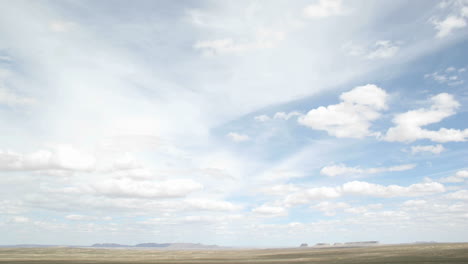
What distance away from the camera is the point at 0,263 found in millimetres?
147750

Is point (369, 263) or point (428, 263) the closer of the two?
point (428, 263)

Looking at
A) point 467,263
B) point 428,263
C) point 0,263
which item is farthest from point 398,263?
point 0,263

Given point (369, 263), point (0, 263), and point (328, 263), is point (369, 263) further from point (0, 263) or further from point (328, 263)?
point (0, 263)

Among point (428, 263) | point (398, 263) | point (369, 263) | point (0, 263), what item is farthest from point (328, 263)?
point (0, 263)

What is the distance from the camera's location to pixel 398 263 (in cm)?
11269

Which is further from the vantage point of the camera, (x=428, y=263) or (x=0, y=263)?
(x=0, y=263)

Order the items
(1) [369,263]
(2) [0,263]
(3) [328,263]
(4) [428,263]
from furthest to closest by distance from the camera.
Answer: (2) [0,263]
(3) [328,263]
(1) [369,263]
(4) [428,263]

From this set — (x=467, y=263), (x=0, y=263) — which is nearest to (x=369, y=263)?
(x=467, y=263)

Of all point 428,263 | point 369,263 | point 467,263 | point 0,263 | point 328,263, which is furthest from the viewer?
point 0,263

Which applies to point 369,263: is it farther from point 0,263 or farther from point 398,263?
point 0,263

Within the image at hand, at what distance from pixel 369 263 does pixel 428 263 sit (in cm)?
1761

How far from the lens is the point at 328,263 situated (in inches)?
4953

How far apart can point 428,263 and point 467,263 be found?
11.5m

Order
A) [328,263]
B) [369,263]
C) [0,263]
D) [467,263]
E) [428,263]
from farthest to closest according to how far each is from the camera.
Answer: [0,263] → [328,263] → [369,263] → [428,263] → [467,263]
